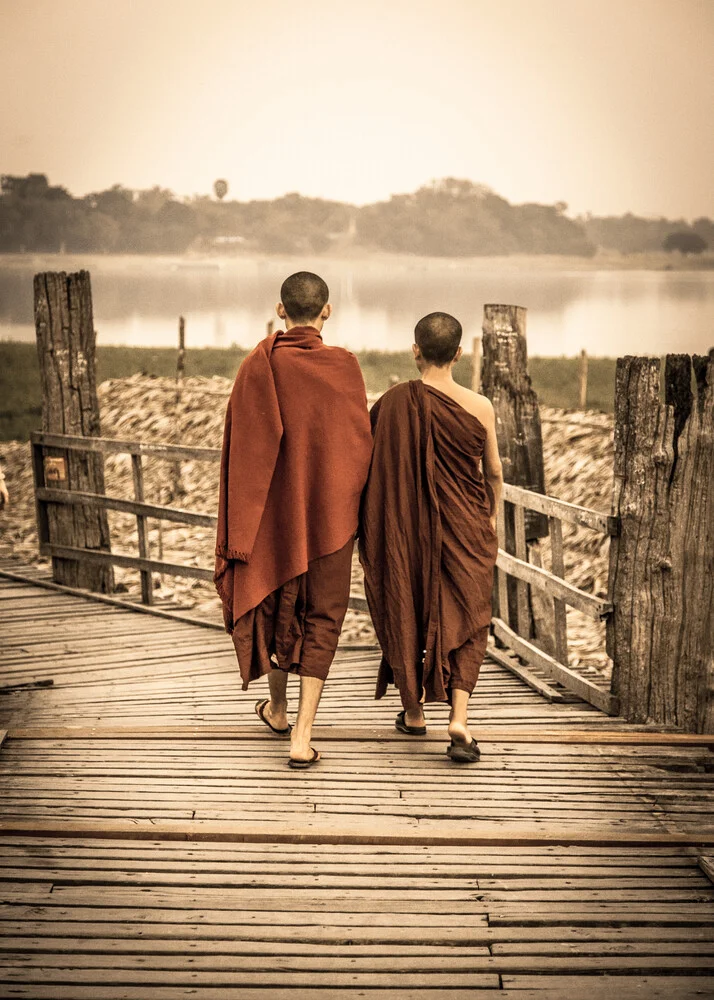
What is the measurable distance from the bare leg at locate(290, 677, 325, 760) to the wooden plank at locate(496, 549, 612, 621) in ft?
4.63

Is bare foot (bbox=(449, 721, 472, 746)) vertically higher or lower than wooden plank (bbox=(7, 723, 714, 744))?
higher

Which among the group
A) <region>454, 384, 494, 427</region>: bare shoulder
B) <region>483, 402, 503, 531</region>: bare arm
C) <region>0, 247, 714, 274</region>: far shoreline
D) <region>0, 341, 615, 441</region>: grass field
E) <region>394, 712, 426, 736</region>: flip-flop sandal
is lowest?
<region>0, 341, 615, 441</region>: grass field

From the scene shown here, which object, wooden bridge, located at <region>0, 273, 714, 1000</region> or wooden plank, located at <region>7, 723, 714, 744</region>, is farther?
wooden plank, located at <region>7, 723, 714, 744</region>

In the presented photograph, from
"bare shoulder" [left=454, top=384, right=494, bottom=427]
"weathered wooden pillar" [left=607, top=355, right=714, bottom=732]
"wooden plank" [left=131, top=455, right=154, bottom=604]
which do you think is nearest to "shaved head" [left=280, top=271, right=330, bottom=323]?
"bare shoulder" [left=454, top=384, right=494, bottom=427]

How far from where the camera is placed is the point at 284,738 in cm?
455

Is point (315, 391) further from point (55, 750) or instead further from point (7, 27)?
point (7, 27)

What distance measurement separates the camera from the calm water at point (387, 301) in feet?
122

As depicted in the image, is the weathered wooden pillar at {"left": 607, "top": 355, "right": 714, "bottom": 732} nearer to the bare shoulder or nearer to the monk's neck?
the bare shoulder

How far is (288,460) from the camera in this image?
4.18 metres

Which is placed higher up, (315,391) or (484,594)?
(315,391)

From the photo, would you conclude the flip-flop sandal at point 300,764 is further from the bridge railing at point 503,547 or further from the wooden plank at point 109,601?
the wooden plank at point 109,601

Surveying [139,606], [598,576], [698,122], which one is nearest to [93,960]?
[139,606]

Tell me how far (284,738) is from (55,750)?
3.19 feet

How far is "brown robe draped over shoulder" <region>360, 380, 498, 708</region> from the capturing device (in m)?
4.25
